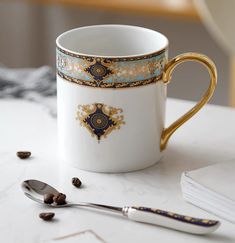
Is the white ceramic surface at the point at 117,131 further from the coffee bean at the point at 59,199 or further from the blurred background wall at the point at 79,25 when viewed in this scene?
the blurred background wall at the point at 79,25

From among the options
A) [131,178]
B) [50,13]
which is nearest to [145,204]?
[131,178]

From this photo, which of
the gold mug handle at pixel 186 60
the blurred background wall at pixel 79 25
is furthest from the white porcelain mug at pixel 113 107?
the blurred background wall at pixel 79 25

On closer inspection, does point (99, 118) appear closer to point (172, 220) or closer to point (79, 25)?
point (172, 220)

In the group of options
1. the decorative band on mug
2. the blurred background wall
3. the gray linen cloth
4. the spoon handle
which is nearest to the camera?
the spoon handle

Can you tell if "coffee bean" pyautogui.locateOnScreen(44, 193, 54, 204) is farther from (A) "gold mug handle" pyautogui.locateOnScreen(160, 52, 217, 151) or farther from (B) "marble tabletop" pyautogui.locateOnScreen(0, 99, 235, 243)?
(A) "gold mug handle" pyautogui.locateOnScreen(160, 52, 217, 151)

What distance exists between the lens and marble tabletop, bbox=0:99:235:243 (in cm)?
75

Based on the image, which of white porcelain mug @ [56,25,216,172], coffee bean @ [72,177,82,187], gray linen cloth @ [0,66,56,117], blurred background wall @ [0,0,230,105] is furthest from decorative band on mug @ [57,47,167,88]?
blurred background wall @ [0,0,230,105]

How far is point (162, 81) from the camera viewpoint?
35.0 inches

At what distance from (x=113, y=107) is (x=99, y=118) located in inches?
0.9

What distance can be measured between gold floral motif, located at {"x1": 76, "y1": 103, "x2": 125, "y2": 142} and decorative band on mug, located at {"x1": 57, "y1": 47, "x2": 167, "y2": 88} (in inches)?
1.1

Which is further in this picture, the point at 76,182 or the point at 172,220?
the point at 76,182

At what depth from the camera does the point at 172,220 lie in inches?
29.4

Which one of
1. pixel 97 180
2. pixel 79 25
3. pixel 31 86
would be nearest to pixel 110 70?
pixel 97 180

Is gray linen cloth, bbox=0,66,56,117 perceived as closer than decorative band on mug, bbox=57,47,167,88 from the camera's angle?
No
